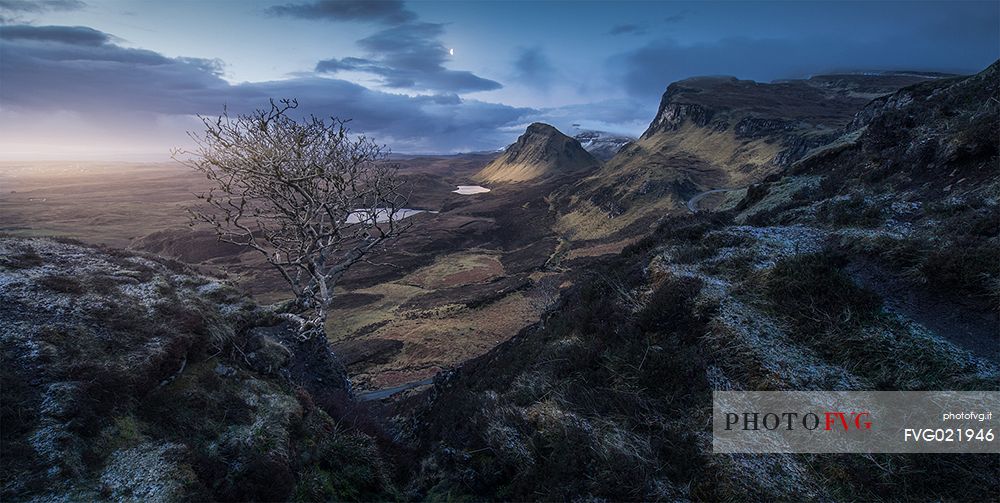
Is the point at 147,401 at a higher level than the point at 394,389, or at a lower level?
higher

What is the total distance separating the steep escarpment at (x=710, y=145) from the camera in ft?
314

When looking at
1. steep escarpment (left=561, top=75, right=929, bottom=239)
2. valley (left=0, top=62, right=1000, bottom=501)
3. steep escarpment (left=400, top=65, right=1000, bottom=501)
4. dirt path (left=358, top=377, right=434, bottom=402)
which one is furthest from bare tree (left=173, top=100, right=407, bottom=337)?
steep escarpment (left=561, top=75, right=929, bottom=239)

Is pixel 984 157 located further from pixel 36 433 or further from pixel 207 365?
pixel 36 433

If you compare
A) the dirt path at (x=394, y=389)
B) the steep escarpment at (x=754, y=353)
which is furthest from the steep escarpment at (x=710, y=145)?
the steep escarpment at (x=754, y=353)

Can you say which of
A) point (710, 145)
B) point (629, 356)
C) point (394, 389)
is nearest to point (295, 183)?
point (629, 356)

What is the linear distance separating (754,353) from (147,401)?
11342mm


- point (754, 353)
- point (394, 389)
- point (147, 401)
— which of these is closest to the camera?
point (754, 353)

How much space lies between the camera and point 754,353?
730cm

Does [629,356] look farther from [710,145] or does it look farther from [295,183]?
[710,145]

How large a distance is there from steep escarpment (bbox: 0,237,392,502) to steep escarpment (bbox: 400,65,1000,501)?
103 inches

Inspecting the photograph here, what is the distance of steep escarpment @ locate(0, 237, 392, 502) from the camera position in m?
6.34

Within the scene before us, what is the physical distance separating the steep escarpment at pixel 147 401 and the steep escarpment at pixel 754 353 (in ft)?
8.55

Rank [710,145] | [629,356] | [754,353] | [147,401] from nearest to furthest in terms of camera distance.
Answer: [754,353], [147,401], [629,356], [710,145]

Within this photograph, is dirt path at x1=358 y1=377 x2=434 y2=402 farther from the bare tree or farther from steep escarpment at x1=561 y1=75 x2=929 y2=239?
steep escarpment at x1=561 y1=75 x2=929 y2=239
